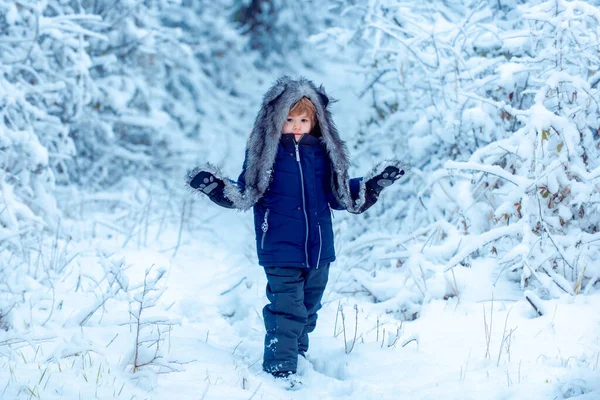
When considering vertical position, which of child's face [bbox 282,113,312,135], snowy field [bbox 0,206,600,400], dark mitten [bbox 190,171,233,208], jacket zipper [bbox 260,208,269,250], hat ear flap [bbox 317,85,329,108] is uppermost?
hat ear flap [bbox 317,85,329,108]

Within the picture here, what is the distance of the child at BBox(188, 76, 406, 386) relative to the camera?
3.68 metres

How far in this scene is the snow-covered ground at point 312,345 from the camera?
309 cm

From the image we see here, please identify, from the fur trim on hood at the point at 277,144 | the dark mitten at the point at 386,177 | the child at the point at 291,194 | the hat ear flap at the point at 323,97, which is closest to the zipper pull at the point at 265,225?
the child at the point at 291,194

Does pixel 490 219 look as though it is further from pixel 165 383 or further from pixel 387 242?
pixel 165 383

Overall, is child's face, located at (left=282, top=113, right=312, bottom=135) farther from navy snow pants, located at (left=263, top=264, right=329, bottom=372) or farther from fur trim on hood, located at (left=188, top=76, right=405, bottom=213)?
navy snow pants, located at (left=263, top=264, right=329, bottom=372)

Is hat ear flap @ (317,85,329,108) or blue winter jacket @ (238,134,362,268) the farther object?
hat ear flap @ (317,85,329,108)

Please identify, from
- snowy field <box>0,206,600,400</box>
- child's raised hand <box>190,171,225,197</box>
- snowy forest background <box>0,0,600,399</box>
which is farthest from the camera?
child's raised hand <box>190,171,225,197</box>

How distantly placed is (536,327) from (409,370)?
95 cm

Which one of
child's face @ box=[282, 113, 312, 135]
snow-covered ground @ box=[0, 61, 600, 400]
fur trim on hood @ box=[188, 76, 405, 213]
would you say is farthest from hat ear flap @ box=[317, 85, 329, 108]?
snow-covered ground @ box=[0, 61, 600, 400]

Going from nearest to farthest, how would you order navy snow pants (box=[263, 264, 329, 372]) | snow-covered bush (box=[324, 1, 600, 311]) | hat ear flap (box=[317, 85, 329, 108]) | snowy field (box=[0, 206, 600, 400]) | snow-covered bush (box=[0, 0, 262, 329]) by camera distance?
snowy field (box=[0, 206, 600, 400])
navy snow pants (box=[263, 264, 329, 372])
hat ear flap (box=[317, 85, 329, 108])
snow-covered bush (box=[324, 1, 600, 311])
snow-covered bush (box=[0, 0, 262, 329])

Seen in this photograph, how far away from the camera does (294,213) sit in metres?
3.71

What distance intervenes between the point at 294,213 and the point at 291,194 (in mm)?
106

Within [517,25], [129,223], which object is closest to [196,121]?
[129,223]

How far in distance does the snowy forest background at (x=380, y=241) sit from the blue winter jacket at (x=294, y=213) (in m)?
0.45
